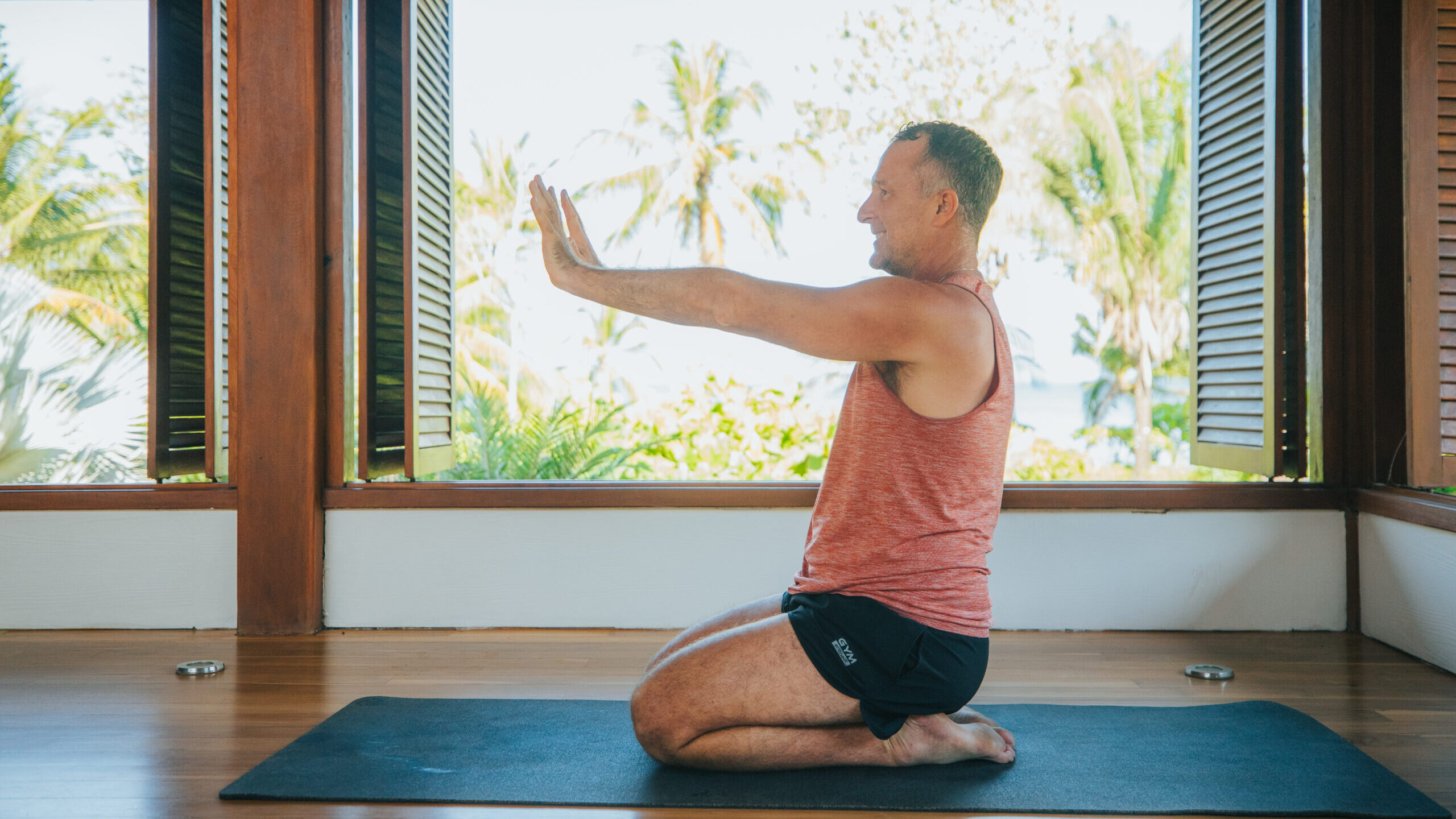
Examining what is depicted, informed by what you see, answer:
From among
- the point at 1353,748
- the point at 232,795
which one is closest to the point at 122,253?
the point at 232,795

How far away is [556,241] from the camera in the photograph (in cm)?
160

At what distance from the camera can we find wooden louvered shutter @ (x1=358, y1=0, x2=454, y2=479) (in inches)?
117

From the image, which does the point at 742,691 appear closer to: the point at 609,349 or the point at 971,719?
the point at 971,719

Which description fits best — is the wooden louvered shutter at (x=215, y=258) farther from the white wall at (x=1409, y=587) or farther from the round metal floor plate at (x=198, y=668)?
the white wall at (x=1409, y=587)

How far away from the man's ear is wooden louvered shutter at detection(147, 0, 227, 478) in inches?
89.6

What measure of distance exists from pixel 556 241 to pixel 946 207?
26.4 inches

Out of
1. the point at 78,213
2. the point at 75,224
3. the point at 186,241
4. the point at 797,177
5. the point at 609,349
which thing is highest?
the point at 797,177

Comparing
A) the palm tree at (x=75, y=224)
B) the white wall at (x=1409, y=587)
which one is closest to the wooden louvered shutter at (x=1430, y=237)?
the white wall at (x=1409, y=587)

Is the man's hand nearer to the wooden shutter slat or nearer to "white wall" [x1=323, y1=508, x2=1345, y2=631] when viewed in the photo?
"white wall" [x1=323, y1=508, x2=1345, y2=631]

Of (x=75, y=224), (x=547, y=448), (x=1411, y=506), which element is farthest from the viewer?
(x=75, y=224)

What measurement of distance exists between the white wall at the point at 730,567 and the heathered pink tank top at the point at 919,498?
1.30m

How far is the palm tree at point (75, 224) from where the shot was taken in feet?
32.7

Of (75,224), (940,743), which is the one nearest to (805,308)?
(940,743)

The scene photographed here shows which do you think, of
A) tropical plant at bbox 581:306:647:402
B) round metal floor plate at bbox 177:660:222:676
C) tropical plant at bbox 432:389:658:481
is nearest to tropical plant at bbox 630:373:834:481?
tropical plant at bbox 432:389:658:481
